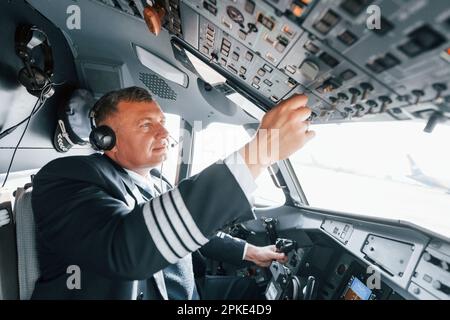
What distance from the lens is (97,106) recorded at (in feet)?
4.83

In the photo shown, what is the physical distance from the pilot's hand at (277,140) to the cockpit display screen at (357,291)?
1.03 m

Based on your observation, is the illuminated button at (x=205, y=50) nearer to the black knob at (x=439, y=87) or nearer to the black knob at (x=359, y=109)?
the black knob at (x=359, y=109)

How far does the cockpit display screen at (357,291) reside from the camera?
4.38 ft

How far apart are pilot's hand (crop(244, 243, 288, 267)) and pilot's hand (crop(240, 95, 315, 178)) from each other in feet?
4.37

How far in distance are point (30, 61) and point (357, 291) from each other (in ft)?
7.26

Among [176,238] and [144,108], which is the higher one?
[144,108]

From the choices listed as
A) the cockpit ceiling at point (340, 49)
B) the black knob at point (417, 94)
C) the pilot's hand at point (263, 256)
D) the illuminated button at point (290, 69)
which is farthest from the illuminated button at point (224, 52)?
the pilot's hand at point (263, 256)

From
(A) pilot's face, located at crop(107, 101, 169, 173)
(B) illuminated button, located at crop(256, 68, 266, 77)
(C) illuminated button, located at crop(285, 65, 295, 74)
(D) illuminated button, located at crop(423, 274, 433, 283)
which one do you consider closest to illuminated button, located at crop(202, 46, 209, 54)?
(B) illuminated button, located at crop(256, 68, 266, 77)

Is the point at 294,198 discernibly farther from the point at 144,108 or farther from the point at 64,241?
the point at 64,241

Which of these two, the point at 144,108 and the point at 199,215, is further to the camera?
the point at 144,108

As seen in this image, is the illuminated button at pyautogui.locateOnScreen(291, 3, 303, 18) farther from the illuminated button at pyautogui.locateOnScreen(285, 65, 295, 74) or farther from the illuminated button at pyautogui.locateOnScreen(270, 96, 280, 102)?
the illuminated button at pyautogui.locateOnScreen(270, 96, 280, 102)
